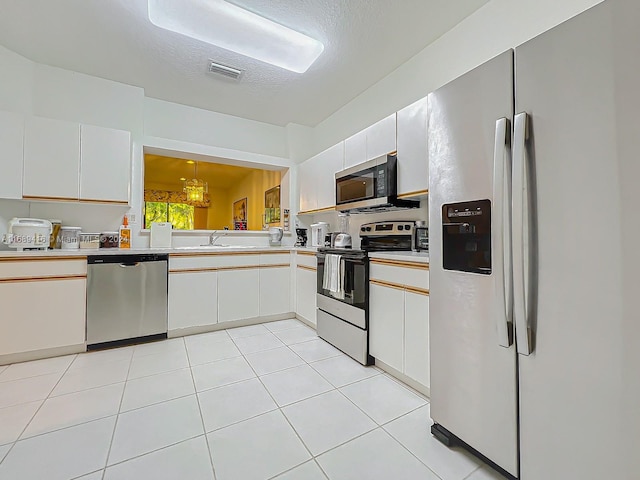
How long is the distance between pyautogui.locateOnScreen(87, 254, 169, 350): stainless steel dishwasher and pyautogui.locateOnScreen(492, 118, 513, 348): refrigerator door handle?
9.30ft

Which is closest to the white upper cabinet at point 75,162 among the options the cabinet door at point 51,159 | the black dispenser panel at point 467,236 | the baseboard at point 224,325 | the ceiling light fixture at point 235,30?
the cabinet door at point 51,159

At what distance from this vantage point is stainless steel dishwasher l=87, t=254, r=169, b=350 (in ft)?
8.38

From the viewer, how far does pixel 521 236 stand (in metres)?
1.06

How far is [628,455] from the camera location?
848mm

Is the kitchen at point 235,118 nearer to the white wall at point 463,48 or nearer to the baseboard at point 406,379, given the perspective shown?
the white wall at point 463,48

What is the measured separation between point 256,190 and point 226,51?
11.5 ft

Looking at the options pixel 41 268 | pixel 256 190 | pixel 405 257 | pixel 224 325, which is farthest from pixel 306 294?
pixel 256 190

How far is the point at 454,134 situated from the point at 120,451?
7.08ft

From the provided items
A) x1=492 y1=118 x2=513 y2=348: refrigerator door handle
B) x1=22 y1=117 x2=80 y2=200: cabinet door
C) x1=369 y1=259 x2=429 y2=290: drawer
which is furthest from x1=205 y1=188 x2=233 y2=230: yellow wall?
x1=492 y1=118 x2=513 y2=348: refrigerator door handle

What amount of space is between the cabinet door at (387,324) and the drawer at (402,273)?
0.24 ft

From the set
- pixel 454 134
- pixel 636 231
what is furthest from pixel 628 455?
pixel 454 134

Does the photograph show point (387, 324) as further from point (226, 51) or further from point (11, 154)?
point (11, 154)

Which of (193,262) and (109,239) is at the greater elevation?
(109,239)

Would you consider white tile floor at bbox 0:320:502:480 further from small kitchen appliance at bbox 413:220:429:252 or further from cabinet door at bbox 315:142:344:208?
cabinet door at bbox 315:142:344:208
